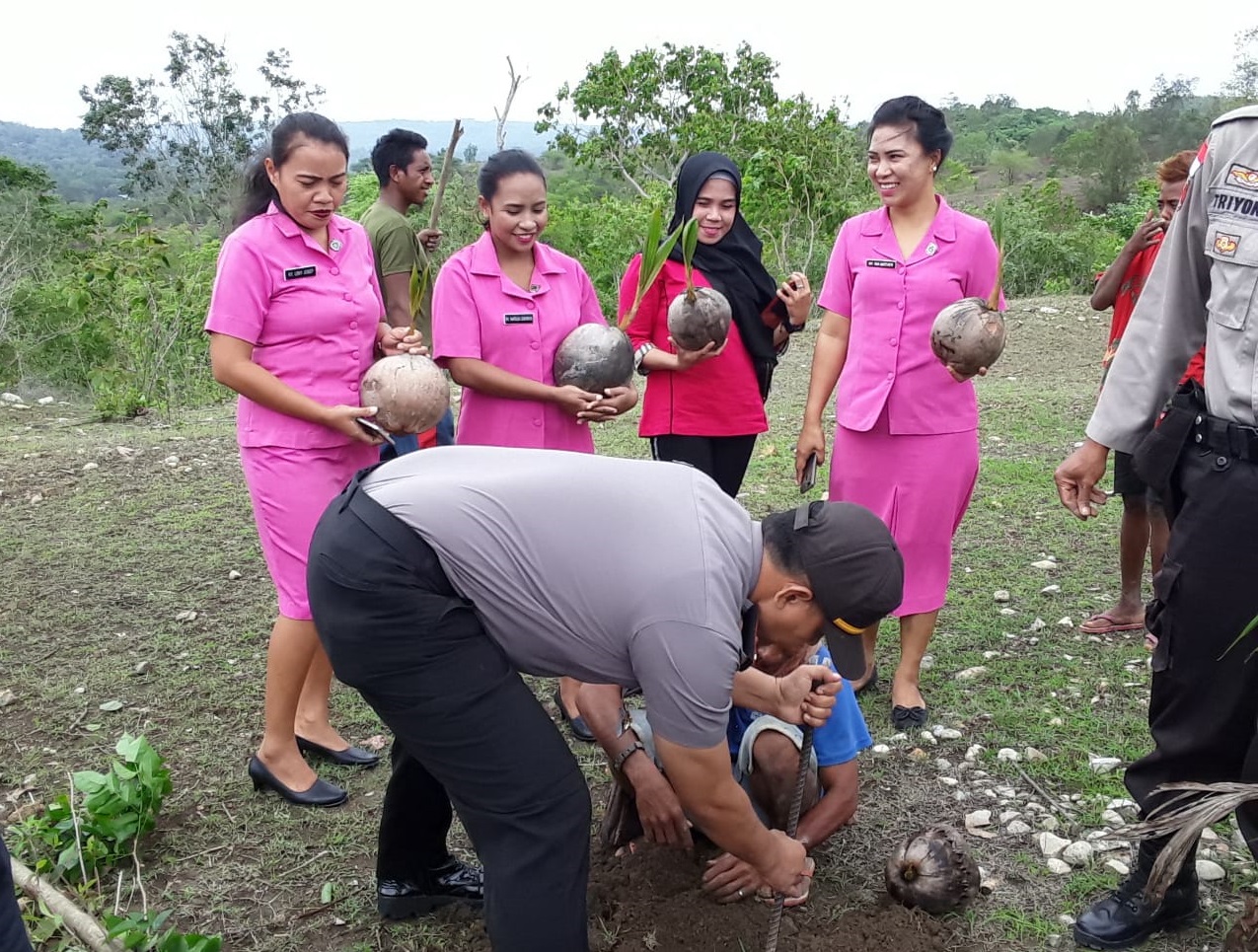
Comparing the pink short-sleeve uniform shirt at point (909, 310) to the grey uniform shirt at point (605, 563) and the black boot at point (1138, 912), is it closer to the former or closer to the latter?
the black boot at point (1138, 912)

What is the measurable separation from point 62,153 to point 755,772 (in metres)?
165

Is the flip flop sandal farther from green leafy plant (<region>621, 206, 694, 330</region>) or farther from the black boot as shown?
green leafy plant (<region>621, 206, 694, 330</region>)

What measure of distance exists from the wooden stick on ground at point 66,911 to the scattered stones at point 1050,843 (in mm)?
2362

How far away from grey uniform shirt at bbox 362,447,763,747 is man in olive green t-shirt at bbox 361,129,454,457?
172 centimetres

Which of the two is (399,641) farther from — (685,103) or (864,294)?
(685,103)

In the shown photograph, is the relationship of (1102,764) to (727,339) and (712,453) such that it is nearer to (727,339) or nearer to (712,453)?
(712,453)

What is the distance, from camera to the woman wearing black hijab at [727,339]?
13.0 feet

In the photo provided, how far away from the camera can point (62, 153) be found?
143875 millimetres

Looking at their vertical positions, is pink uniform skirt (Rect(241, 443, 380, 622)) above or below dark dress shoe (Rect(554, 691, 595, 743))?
above

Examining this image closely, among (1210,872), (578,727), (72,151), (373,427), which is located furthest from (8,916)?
(72,151)

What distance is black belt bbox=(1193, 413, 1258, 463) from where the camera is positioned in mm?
2314

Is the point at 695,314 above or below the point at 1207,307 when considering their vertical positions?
below

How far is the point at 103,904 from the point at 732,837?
5.86ft

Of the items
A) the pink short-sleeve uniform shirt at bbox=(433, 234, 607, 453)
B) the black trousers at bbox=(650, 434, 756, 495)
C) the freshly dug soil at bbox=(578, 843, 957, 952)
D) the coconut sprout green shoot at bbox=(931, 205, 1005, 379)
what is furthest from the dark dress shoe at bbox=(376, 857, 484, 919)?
the coconut sprout green shoot at bbox=(931, 205, 1005, 379)
